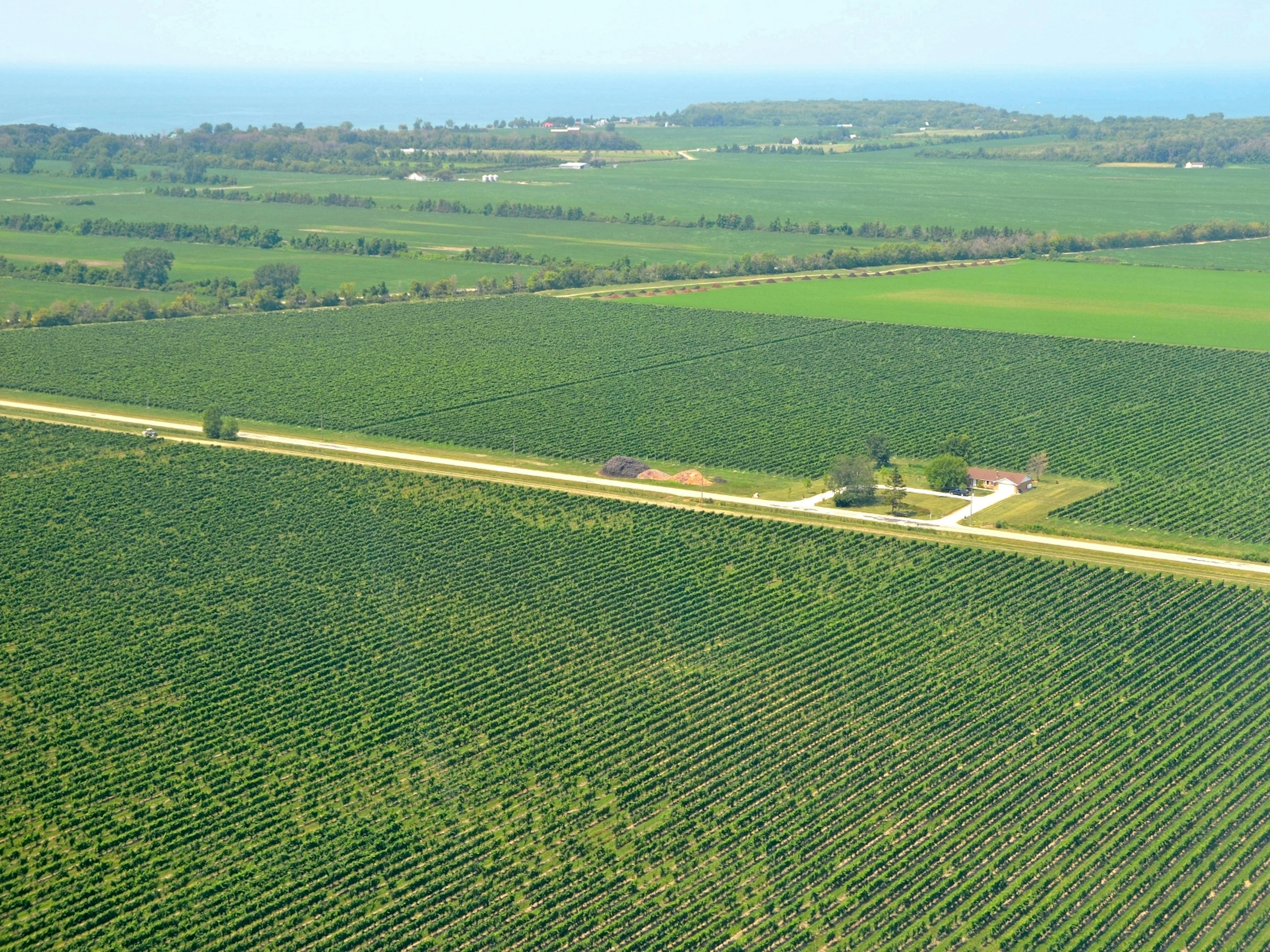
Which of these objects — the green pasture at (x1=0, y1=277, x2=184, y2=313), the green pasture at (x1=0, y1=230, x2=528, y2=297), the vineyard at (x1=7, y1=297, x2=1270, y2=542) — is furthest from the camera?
the green pasture at (x1=0, y1=230, x2=528, y2=297)

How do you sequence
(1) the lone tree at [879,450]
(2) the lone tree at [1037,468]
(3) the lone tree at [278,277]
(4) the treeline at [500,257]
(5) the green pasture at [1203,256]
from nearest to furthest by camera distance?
(2) the lone tree at [1037,468]
(1) the lone tree at [879,450]
(3) the lone tree at [278,277]
(5) the green pasture at [1203,256]
(4) the treeline at [500,257]

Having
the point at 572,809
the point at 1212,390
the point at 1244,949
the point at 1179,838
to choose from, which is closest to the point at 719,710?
the point at 572,809

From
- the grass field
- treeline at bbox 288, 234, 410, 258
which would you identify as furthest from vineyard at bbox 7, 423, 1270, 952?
treeline at bbox 288, 234, 410, 258

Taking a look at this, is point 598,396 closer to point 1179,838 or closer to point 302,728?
point 302,728

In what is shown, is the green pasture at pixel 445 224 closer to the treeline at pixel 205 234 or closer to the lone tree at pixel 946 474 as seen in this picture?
the treeline at pixel 205 234

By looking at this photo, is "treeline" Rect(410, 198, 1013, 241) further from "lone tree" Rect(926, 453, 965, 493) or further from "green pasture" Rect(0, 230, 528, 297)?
"lone tree" Rect(926, 453, 965, 493)

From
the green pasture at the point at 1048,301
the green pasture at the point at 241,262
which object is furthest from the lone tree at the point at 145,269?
the green pasture at the point at 1048,301
